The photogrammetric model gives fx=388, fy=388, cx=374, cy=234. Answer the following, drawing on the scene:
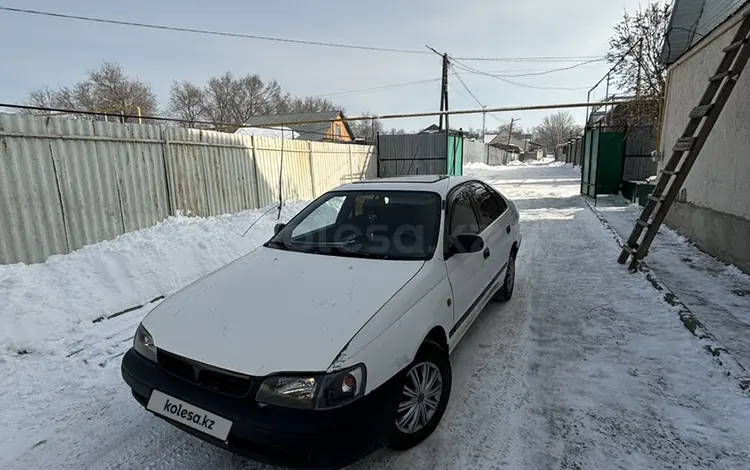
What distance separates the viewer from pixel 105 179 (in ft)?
18.8

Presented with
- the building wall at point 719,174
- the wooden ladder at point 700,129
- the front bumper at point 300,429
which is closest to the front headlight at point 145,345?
the front bumper at point 300,429

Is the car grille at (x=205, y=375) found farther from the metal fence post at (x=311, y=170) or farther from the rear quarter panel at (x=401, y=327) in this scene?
the metal fence post at (x=311, y=170)

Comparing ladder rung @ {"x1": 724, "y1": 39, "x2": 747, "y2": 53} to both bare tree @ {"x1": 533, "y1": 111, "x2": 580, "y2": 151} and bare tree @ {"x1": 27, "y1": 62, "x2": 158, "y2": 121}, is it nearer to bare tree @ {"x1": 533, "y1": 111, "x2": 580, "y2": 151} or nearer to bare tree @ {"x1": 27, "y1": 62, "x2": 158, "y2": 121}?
bare tree @ {"x1": 27, "y1": 62, "x2": 158, "y2": 121}

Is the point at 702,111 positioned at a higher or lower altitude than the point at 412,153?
higher

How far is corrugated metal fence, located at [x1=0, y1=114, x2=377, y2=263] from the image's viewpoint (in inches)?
181

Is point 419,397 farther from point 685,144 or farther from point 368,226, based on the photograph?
point 685,144

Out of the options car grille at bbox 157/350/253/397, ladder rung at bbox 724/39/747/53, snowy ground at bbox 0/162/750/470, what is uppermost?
ladder rung at bbox 724/39/747/53

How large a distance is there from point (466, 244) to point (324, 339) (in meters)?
1.39

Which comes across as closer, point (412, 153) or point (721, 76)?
point (721, 76)

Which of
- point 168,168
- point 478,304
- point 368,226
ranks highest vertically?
point 168,168

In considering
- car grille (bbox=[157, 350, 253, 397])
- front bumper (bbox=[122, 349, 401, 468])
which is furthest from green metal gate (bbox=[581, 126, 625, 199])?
car grille (bbox=[157, 350, 253, 397])

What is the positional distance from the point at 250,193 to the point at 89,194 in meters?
4.02

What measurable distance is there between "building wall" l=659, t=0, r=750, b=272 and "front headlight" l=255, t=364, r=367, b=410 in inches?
223

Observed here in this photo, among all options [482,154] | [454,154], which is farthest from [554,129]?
[454,154]
